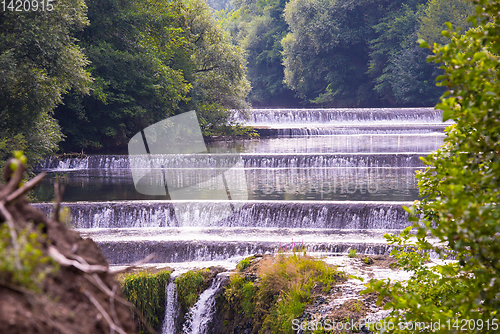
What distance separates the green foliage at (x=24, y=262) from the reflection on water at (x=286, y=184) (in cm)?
1180

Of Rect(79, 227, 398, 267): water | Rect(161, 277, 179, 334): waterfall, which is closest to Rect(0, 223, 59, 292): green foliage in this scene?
Rect(161, 277, 179, 334): waterfall

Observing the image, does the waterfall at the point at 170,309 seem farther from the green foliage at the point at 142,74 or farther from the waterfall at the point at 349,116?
the waterfall at the point at 349,116

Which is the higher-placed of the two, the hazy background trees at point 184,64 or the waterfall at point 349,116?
the hazy background trees at point 184,64

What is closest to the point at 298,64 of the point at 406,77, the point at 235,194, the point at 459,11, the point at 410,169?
the point at 406,77

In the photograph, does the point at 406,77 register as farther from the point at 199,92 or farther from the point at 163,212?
the point at 163,212

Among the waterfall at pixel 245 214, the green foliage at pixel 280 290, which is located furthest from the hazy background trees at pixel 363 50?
the green foliage at pixel 280 290

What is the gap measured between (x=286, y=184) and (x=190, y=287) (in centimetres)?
849

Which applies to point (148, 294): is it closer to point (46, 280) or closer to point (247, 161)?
point (46, 280)

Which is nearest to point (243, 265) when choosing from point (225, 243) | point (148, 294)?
point (148, 294)

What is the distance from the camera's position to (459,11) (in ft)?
→ 121

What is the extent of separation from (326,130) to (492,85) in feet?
82.6

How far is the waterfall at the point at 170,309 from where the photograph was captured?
7259mm

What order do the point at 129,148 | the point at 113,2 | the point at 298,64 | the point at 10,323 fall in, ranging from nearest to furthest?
the point at 10,323 → the point at 113,2 → the point at 129,148 → the point at 298,64

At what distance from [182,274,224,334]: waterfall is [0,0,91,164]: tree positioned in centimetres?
871
